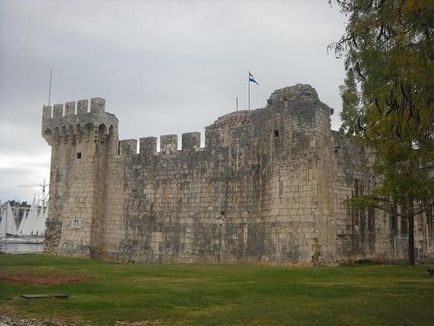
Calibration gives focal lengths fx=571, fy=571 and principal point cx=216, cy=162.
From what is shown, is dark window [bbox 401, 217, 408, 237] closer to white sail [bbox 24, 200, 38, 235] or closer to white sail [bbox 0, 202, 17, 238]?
white sail [bbox 0, 202, 17, 238]

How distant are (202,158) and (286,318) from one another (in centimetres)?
1965

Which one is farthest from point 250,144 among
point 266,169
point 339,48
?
point 339,48

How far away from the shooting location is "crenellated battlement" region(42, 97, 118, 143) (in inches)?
1364

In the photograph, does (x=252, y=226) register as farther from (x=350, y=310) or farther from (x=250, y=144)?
(x=350, y=310)

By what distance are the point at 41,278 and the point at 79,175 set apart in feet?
57.1

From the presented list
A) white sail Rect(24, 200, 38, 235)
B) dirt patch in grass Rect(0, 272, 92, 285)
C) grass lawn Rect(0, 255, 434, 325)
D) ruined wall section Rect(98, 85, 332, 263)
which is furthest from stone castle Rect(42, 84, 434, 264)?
white sail Rect(24, 200, 38, 235)

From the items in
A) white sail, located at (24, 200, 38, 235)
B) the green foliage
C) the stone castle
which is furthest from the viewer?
white sail, located at (24, 200, 38, 235)

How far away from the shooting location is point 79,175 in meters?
35.2

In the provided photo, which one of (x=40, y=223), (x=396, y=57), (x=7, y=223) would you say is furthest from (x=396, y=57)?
(x=7, y=223)

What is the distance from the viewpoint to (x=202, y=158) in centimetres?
3008

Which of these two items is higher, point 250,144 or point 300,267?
point 250,144

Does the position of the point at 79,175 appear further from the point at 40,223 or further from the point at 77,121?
the point at 40,223

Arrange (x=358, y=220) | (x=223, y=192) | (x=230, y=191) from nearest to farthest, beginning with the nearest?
(x=358, y=220)
(x=230, y=191)
(x=223, y=192)

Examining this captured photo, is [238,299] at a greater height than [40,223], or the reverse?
[40,223]
